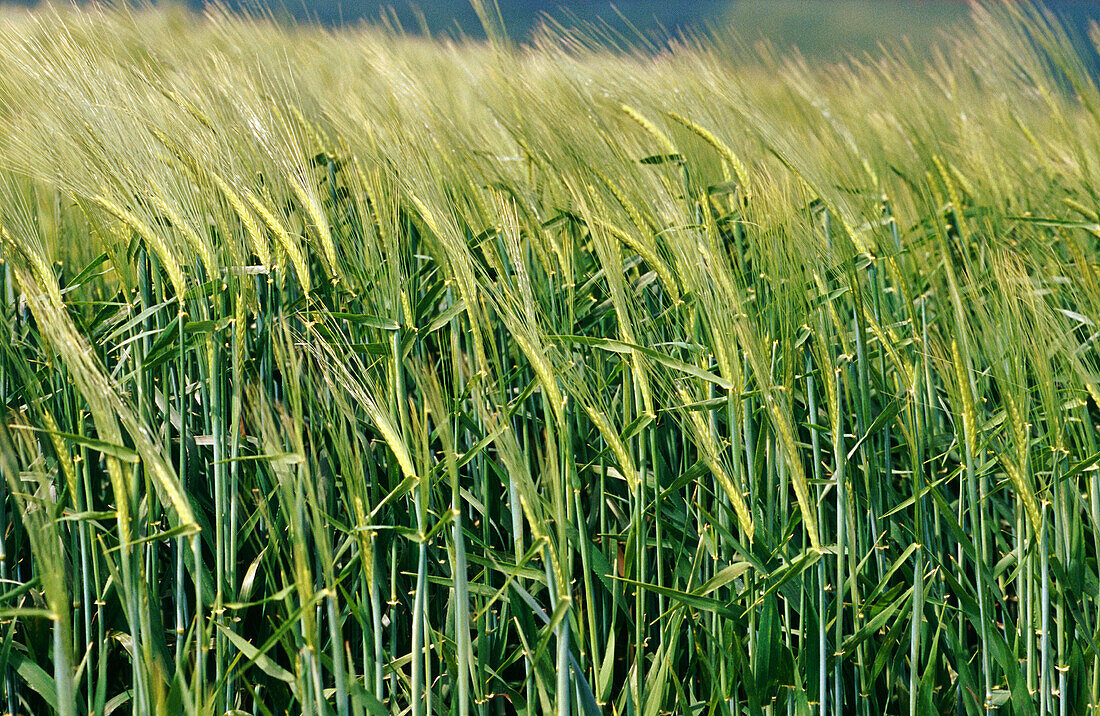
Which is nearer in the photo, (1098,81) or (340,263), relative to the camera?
(340,263)

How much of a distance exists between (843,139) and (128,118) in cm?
129

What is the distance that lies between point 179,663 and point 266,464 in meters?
0.28

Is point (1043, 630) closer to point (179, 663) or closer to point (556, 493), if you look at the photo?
point (556, 493)

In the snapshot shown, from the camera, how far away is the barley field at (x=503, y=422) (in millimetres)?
847

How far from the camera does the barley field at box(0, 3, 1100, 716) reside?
0.85 m

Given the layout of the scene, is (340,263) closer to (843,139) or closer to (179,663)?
(179,663)

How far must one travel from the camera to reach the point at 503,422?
0.81 metres

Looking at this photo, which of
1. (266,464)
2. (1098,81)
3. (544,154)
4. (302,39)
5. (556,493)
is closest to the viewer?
(556,493)

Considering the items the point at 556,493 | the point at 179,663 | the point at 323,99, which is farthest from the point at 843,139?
the point at 179,663

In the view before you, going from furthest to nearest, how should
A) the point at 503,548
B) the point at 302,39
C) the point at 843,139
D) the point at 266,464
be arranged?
the point at 302,39 → the point at 843,139 → the point at 503,548 → the point at 266,464

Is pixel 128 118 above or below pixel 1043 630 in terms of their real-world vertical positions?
above

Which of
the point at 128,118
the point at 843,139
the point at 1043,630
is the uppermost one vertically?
the point at 843,139

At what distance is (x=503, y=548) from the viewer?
1163 mm

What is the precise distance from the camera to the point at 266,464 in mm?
1022
